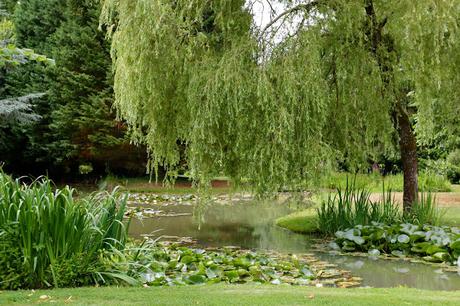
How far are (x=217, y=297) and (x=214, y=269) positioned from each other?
2053 mm

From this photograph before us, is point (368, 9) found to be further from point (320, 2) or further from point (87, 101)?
point (87, 101)

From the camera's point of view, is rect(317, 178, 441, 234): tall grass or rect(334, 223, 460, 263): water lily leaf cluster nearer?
rect(334, 223, 460, 263): water lily leaf cluster

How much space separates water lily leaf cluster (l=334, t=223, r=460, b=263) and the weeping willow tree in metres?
1.25

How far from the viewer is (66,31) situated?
20.6 m

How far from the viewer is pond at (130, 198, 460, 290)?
22.8 feet

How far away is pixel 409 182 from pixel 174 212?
21.5 feet

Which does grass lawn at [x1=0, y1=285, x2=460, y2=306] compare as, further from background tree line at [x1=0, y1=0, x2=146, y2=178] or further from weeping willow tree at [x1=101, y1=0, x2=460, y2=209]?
background tree line at [x1=0, y1=0, x2=146, y2=178]

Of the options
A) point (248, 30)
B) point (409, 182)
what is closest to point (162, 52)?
point (248, 30)

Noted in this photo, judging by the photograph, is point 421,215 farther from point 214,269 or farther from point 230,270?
point 214,269

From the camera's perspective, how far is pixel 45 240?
4.82 meters

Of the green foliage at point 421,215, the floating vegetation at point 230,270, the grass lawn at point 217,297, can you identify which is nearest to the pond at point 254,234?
the floating vegetation at point 230,270

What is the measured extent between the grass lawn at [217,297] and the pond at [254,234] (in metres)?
2.06

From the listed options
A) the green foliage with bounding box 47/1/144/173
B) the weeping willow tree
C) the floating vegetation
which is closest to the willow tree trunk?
the weeping willow tree

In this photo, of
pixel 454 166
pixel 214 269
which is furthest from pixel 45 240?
pixel 454 166
